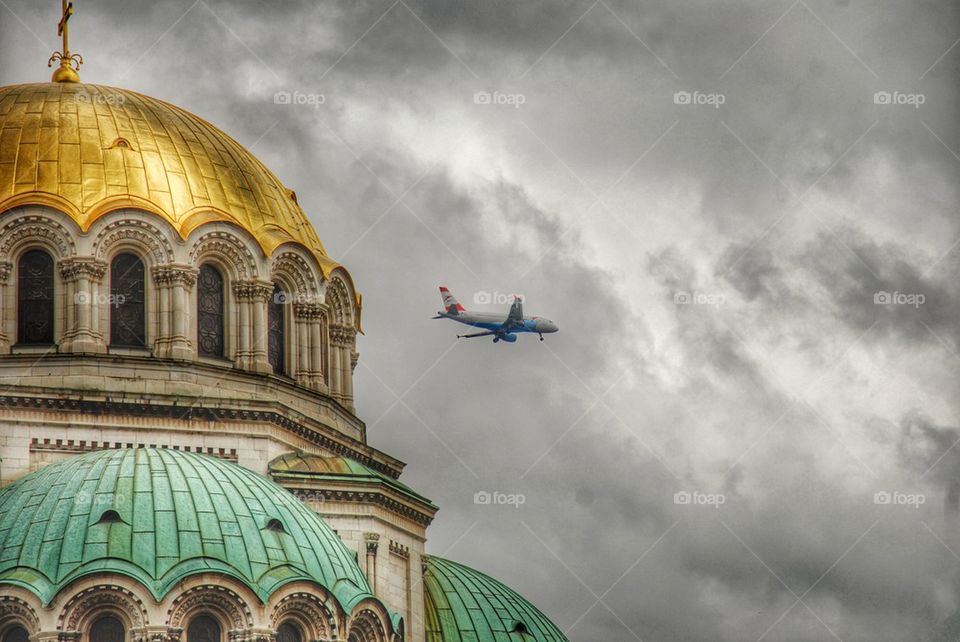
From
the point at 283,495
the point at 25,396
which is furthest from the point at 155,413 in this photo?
the point at 283,495

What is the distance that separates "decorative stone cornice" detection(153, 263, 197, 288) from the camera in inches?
1877

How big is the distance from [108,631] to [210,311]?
1175 centimetres

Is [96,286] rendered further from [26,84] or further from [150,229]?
[26,84]

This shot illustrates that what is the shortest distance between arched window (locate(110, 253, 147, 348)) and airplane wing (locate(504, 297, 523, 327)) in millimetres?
7624

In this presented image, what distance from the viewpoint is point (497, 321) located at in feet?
176

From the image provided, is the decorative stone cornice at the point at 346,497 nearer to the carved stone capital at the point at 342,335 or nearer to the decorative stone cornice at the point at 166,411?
the decorative stone cornice at the point at 166,411

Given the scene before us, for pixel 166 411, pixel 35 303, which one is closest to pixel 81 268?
pixel 35 303

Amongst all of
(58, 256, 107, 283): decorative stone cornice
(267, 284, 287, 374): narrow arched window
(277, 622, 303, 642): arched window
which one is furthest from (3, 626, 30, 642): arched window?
(267, 284, 287, 374): narrow arched window

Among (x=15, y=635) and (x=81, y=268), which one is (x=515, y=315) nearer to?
(x=81, y=268)

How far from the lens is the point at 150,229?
47969mm

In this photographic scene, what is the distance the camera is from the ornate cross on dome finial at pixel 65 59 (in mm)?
52688

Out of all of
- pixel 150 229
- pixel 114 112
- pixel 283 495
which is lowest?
pixel 283 495

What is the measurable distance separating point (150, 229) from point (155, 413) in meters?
3.73
